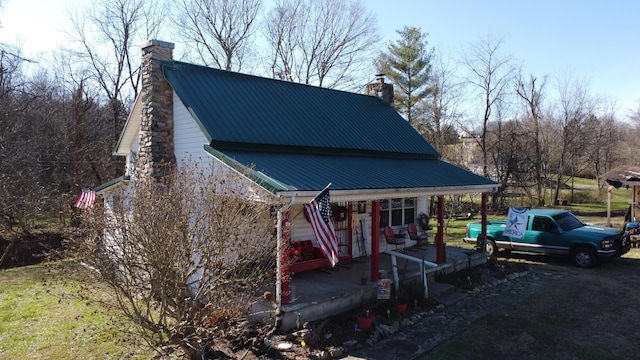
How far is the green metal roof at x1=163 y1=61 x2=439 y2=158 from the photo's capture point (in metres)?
10.4

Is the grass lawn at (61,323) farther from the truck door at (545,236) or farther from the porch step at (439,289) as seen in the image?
the truck door at (545,236)

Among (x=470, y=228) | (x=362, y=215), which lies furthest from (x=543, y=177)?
(x=362, y=215)

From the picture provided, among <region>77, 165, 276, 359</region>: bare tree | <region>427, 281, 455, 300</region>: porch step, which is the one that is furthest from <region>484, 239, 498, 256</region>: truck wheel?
<region>77, 165, 276, 359</region>: bare tree

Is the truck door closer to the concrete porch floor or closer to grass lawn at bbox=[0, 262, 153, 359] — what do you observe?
the concrete porch floor

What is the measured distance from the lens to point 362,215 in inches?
528

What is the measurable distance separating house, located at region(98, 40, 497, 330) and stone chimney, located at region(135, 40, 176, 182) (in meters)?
0.03

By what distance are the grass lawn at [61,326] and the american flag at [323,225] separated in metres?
3.29

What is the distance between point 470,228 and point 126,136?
12.7 m

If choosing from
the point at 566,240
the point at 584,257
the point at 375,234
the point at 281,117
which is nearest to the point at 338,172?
the point at 375,234

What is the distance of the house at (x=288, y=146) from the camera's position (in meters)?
9.17

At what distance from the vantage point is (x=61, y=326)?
28.2ft

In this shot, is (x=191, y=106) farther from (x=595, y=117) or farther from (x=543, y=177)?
(x=595, y=117)

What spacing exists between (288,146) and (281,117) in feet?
4.83

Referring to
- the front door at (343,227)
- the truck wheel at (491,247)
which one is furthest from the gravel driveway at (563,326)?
the front door at (343,227)
